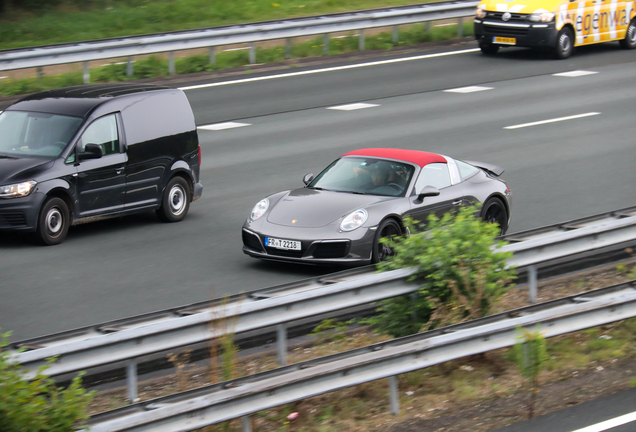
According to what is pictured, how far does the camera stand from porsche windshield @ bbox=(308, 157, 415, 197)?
1147 cm

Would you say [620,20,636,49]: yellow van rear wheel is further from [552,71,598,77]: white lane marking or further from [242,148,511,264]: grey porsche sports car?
[242,148,511,264]: grey porsche sports car

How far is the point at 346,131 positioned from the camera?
60.4ft

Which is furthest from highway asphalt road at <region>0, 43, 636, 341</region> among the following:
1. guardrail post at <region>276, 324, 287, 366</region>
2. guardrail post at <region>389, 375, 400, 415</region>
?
guardrail post at <region>389, 375, 400, 415</region>

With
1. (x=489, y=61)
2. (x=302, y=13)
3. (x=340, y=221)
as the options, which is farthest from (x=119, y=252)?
(x=302, y=13)

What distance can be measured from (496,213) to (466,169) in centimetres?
68

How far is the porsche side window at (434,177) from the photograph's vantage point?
11.6 m

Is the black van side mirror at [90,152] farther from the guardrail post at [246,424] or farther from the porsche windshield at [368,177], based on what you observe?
the guardrail post at [246,424]

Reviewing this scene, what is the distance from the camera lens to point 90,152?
12320mm

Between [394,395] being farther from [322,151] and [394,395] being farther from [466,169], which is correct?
[322,151]

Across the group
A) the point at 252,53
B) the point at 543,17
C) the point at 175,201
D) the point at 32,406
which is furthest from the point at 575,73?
the point at 32,406

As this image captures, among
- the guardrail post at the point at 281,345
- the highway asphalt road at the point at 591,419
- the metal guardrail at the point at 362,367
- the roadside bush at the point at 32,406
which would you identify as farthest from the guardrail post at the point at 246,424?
the highway asphalt road at the point at 591,419

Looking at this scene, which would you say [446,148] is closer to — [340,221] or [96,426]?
[340,221]

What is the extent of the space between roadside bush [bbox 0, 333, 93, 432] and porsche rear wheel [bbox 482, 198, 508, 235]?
7.27 m

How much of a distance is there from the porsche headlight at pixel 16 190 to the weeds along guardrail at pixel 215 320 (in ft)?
16.0
